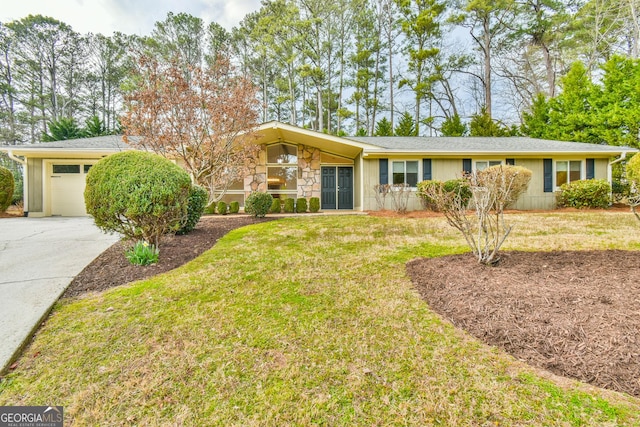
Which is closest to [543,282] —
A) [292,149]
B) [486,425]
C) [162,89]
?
[486,425]

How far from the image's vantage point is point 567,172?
10914mm

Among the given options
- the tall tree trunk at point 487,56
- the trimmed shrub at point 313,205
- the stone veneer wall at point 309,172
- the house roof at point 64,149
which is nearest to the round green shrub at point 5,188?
the house roof at point 64,149

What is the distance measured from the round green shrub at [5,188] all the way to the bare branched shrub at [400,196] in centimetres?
1447

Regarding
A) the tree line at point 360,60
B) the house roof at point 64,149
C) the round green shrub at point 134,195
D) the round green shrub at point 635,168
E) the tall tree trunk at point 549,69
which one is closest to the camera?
the round green shrub at point 134,195

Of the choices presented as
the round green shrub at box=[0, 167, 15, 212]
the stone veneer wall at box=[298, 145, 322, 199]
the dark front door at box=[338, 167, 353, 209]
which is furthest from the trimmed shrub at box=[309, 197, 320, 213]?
the round green shrub at box=[0, 167, 15, 212]

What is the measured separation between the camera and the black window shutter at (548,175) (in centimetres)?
1083

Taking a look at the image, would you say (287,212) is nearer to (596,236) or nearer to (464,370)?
(596,236)

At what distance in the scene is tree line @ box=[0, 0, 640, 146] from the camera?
1619 centimetres

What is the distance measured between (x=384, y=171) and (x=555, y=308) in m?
9.09

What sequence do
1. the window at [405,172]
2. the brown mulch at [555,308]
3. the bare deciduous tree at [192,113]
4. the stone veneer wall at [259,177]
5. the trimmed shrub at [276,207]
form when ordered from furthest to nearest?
the stone veneer wall at [259,177] < the window at [405,172] < the trimmed shrub at [276,207] < the bare deciduous tree at [192,113] < the brown mulch at [555,308]

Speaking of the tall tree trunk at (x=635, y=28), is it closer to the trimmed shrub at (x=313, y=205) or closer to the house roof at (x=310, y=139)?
the house roof at (x=310, y=139)

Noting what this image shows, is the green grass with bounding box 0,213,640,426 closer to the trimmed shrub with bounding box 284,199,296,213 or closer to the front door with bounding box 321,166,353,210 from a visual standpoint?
the trimmed shrub with bounding box 284,199,296,213

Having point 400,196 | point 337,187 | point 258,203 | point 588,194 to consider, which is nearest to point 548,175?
point 588,194

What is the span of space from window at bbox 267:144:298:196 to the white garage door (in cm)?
723
